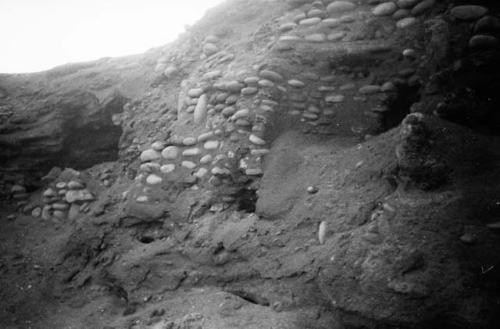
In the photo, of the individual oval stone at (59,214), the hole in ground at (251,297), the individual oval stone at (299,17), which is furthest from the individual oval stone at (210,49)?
the hole in ground at (251,297)

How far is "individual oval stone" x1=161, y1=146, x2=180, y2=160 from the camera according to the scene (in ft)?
10.7

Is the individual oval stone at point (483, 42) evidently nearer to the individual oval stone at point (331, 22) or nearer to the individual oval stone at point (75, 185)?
the individual oval stone at point (331, 22)

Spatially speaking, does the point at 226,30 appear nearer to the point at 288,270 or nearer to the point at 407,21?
the point at 407,21

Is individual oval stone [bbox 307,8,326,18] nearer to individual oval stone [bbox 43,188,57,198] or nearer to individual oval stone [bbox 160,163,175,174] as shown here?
individual oval stone [bbox 160,163,175,174]

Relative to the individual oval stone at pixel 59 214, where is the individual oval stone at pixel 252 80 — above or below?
above

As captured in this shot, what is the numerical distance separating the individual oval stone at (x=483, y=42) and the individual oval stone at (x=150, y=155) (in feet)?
9.23

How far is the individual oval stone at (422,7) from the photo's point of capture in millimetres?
2957

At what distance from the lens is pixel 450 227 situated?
1.81 meters

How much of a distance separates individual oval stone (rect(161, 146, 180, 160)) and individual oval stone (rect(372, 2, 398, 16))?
2.39 meters

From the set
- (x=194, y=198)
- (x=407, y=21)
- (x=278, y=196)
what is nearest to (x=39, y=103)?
(x=194, y=198)

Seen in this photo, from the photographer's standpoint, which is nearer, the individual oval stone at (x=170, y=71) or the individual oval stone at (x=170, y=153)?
the individual oval stone at (x=170, y=153)

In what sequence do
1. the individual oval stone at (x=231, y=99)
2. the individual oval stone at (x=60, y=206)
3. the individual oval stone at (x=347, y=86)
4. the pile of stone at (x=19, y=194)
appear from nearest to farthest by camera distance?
the individual oval stone at (x=347, y=86)
the individual oval stone at (x=231, y=99)
the individual oval stone at (x=60, y=206)
the pile of stone at (x=19, y=194)

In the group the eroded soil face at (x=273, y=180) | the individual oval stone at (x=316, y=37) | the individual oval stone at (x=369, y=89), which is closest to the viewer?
the eroded soil face at (x=273, y=180)

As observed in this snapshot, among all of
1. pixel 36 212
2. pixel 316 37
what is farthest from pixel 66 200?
pixel 316 37
